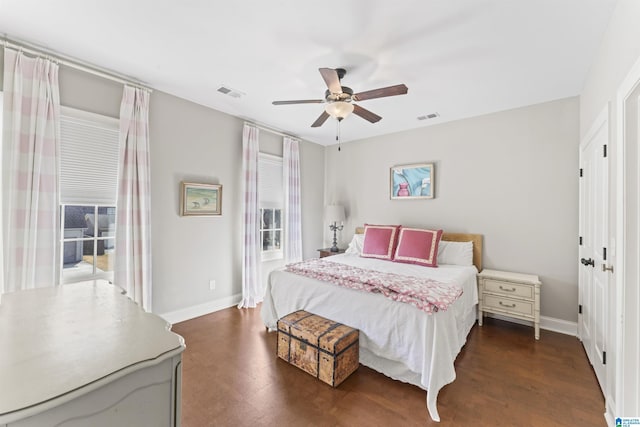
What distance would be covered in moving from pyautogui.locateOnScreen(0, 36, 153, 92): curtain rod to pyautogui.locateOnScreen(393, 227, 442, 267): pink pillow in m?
3.46

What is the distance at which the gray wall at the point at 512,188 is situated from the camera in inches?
121

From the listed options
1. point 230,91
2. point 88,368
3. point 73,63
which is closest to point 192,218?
point 230,91

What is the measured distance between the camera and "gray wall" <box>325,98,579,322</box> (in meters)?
3.06

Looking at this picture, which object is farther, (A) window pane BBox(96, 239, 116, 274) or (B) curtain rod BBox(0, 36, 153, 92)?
(A) window pane BBox(96, 239, 116, 274)

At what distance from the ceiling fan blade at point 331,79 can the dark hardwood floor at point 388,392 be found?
2369 millimetres

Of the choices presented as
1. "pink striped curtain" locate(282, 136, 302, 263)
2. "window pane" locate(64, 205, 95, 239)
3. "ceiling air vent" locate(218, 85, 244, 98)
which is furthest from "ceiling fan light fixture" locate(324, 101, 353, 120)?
"window pane" locate(64, 205, 95, 239)

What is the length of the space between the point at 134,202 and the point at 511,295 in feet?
13.6

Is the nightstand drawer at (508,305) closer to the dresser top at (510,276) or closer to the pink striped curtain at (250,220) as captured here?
the dresser top at (510,276)

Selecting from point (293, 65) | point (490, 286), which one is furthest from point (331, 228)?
point (293, 65)

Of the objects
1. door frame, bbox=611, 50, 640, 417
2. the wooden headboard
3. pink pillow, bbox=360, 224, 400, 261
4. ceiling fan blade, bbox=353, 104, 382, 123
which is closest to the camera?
door frame, bbox=611, 50, 640, 417

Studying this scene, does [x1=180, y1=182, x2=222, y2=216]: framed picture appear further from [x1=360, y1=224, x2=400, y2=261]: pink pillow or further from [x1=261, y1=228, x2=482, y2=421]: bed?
[x1=360, y1=224, x2=400, y2=261]: pink pillow

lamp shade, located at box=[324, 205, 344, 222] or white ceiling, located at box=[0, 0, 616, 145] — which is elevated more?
white ceiling, located at box=[0, 0, 616, 145]

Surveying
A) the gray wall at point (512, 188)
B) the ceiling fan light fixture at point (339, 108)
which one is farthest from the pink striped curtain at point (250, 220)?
the gray wall at point (512, 188)

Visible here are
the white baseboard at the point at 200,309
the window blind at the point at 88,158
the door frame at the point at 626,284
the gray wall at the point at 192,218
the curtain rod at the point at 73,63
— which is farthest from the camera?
the white baseboard at the point at 200,309
